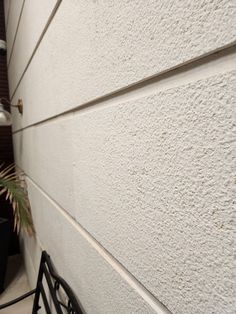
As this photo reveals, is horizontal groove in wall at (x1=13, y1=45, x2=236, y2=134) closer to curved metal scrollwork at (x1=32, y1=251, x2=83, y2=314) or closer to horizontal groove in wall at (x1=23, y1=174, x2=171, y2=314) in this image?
horizontal groove in wall at (x1=23, y1=174, x2=171, y2=314)

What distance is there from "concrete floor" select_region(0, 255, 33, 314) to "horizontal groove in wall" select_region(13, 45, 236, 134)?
1764mm

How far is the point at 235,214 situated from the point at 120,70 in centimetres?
31

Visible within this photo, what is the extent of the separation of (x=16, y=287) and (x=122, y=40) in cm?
215

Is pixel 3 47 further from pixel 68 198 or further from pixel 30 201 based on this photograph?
pixel 68 198

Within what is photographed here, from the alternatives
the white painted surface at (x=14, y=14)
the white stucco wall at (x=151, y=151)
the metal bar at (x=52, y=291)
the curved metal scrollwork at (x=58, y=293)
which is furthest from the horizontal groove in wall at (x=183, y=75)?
the white painted surface at (x=14, y=14)

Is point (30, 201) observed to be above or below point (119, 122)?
below

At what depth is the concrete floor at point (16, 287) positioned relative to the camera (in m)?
1.76

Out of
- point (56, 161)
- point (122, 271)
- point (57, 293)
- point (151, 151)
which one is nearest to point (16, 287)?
point (57, 293)

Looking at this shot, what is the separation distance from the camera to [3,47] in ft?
7.51

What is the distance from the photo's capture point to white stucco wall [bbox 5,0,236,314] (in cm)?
29

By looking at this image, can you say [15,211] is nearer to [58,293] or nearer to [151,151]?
[58,293]

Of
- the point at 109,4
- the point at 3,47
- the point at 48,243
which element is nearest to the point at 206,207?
the point at 109,4

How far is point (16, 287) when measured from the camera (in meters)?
2.05

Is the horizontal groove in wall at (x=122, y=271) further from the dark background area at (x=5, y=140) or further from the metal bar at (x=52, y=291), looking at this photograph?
the dark background area at (x=5, y=140)
